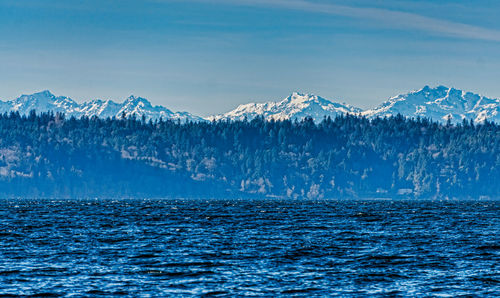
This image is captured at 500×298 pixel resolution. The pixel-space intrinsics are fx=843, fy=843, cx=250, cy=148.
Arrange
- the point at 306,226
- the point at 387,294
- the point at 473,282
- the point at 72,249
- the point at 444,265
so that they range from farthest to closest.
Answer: the point at 306,226
the point at 72,249
the point at 444,265
the point at 473,282
the point at 387,294

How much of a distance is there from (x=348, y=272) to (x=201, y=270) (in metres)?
9.13

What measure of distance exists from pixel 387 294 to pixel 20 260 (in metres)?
26.2

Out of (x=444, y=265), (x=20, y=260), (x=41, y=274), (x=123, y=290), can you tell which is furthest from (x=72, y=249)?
(x=444, y=265)

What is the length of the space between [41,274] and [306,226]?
53205 millimetres

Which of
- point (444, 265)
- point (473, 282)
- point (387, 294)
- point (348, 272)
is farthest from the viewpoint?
point (444, 265)

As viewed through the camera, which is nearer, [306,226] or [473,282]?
[473,282]

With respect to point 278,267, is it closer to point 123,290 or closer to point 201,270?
point 201,270

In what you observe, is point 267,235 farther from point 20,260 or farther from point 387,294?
point 387,294

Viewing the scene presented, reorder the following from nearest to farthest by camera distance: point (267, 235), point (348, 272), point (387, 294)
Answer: point (387, 294) < point (348, 272) < point (267, 235)

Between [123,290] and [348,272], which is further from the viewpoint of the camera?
[348,272]

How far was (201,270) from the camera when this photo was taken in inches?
2069

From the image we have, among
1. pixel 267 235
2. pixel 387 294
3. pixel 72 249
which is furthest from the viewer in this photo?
pixel 267 235

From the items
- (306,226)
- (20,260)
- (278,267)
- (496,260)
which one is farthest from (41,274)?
(306,226)

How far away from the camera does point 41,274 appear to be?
4997 centimetres
